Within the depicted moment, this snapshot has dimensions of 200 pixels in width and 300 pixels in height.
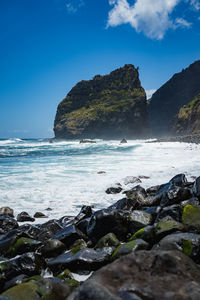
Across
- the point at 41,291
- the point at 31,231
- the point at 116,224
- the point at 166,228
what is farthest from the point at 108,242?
the point at 31,231

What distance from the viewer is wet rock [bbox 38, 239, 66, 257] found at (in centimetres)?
449

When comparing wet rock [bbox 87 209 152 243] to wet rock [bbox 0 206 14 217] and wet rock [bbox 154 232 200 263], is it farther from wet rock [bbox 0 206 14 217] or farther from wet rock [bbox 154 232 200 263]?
wet rock [bbox 0 206 14 217]

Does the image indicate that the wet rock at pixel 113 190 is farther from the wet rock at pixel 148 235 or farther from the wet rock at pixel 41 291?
the wet rock at pixel 41 291

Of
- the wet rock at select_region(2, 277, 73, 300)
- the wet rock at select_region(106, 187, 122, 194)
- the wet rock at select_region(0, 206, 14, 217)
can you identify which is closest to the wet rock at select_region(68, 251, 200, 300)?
the wet rock at select_region(2, 277, 73, 300)

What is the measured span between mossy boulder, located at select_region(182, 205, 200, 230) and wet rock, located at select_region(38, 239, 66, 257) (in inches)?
106

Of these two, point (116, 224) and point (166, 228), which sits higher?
point (166, 228)

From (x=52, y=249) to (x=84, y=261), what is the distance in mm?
1102

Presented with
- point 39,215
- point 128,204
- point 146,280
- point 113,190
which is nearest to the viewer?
point 146,280

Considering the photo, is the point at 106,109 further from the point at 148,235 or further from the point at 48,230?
the point at 148,235

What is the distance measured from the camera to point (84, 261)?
3.70 meters

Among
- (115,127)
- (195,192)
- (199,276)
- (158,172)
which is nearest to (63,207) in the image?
(195,192)

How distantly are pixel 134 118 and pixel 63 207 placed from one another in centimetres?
10874

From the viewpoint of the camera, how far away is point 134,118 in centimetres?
11362

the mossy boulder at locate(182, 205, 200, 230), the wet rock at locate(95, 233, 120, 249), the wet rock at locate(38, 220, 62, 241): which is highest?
the mossy boulder at locate(182, 205, 200, 230)
